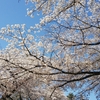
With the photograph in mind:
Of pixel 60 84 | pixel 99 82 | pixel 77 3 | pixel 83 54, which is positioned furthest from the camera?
pixel 99 82

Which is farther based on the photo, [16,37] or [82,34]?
[16,37]

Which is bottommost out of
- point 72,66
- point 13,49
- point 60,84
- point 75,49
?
point 60,84

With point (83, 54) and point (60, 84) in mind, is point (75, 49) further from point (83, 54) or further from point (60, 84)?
point (60, 84)

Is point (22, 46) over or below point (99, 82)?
over

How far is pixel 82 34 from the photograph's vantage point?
25.1 ft

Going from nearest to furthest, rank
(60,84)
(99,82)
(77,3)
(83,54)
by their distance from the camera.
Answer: (77,3)
(60,84)
(83,54)
(99,82)

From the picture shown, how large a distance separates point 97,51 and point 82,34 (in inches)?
43.5

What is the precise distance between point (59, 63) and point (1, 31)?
8.39ft

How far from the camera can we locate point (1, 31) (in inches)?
340

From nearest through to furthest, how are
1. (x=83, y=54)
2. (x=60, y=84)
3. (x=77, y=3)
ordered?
(x=77, y=3) < (x=60, y=84) < (x=83, y=54)

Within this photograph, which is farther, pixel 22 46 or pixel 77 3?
pixel 22 46

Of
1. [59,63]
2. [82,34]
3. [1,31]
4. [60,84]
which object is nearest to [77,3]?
[82,34]

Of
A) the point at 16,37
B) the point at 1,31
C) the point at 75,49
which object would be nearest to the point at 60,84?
the point at 75,49

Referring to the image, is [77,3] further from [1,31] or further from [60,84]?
[1,31]
